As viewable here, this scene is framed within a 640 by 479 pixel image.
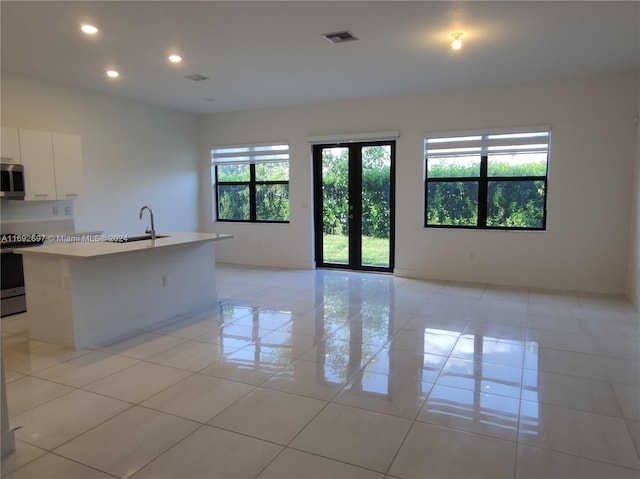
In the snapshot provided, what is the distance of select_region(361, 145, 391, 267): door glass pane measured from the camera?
267 inches

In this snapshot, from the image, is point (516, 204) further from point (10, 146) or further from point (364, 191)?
point (10, 146)

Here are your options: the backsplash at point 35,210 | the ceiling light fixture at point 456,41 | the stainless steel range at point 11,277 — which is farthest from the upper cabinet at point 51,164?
the ceiling light fixture at point 456,41

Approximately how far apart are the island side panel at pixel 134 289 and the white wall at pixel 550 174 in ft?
9.01

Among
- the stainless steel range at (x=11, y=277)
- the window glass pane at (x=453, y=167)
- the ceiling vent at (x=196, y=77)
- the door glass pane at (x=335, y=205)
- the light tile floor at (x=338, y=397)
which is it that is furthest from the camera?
the door glass pane at (x=335, y=205)

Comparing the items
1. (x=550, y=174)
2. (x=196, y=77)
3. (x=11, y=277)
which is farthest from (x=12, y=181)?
(x=550, y=174)

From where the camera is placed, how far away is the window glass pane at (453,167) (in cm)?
614

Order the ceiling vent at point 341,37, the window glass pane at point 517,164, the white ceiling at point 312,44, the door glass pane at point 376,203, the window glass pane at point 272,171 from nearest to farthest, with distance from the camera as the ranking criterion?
the white ceiling at point 312,44
the ceiling vent at point 341,37
the window glass pane at point 517,164
the door glass pane at point 376,203
the window glass pane at point 272,171

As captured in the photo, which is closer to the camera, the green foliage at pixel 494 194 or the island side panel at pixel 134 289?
the island side panel at pixel 134 289

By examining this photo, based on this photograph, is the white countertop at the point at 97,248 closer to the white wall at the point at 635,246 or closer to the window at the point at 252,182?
the window at the point at 252,182

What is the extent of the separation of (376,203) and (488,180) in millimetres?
1683

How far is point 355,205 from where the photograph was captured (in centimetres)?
703

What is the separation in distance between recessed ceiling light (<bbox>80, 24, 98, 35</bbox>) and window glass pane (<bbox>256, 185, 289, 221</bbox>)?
4018 mm

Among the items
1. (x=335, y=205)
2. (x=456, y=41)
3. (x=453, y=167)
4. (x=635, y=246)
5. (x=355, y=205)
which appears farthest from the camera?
(x=335, y=205)

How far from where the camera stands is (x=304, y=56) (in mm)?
4504
